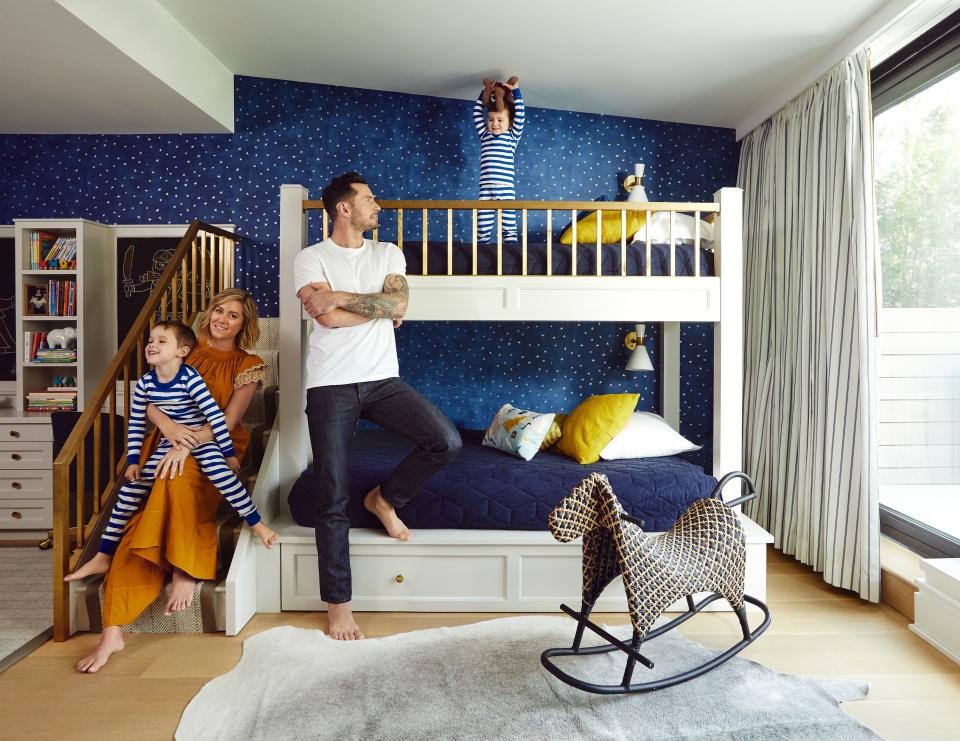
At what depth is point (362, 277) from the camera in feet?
8.51

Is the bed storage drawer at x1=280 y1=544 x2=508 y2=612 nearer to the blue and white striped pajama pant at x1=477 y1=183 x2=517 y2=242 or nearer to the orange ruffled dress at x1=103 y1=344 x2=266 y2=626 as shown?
the orange ruffled dress at x1=103 y1=344 x2=266 y2=626

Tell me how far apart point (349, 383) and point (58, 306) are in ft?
8.39

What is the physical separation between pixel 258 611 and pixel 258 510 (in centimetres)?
39

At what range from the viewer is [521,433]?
9.98ft

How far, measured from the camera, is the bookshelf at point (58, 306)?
3.95m

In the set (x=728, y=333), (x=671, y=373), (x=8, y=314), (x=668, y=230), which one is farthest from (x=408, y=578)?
(x=8, y=314)

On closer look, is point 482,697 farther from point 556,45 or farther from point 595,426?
point 556,45

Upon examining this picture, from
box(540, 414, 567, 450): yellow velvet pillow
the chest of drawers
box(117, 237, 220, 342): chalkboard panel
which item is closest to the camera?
box(540, 414, 567, 450): yellow velvet pillow

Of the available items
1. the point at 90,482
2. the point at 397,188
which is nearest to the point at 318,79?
the point at 397,188

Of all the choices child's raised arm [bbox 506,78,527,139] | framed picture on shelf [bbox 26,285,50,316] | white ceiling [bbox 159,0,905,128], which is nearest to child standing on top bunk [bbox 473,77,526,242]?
child's raised arm [bbox 506,78,527,139]

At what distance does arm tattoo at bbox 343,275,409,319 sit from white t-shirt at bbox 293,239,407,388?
0.05m

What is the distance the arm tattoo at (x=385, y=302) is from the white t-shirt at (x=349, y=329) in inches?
2.0

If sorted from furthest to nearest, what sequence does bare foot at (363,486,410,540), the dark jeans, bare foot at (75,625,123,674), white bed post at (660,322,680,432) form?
1. white bed post at (660,322,680,432)
2. bare foot at (363,486,410,540)
3. the dark jeans
4. bare foot at (75,625,123,674)

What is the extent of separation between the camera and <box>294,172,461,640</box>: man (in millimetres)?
2490
